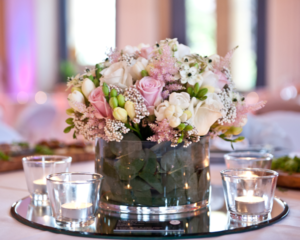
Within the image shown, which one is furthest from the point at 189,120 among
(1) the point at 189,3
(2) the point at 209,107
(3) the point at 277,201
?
(1) the point at 189,3

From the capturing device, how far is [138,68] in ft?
2.28

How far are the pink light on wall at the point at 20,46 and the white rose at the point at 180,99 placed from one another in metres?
6.90

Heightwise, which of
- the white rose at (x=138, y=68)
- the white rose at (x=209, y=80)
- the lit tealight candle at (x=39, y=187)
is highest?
the white rose at (x=138, y=68)

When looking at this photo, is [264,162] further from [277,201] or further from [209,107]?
[209,107]

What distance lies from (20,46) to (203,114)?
7.11m

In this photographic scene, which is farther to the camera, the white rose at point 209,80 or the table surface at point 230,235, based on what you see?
the white rose at point 209,80

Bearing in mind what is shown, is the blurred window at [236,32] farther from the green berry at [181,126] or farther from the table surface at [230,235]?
the green berry at [181,126]

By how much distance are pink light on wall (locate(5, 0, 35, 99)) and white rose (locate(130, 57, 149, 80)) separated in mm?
6813

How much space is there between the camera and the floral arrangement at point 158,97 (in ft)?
2.09

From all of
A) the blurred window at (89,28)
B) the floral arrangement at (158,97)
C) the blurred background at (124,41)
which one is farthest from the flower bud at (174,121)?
the blurred window at (89,28)

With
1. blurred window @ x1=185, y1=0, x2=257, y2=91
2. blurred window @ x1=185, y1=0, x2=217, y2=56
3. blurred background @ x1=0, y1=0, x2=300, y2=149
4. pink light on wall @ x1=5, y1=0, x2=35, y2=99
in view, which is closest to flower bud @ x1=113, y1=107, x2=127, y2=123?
blurred background @ x1=0, y1=0, x2=300, y2=149

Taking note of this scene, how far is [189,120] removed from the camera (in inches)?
25.7

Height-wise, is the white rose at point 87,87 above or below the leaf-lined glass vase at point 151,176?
above

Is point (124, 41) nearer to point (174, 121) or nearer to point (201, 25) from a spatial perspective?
point (201, 25)
